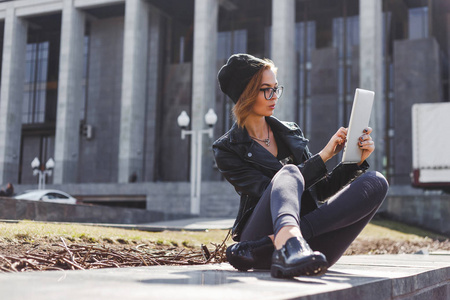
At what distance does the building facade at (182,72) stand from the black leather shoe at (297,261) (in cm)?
2935

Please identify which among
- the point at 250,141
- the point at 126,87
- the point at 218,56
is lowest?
the point at 250,141

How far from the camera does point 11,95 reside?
3994 cm

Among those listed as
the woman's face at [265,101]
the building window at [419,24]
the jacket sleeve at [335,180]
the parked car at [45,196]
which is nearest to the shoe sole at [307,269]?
the jacket sleeve at [335,180]

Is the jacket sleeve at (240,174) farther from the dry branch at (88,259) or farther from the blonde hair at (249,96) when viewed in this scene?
the dry branch at (88,259)

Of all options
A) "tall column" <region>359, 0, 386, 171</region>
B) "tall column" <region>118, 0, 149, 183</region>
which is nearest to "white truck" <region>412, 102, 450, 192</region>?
"tall column" <region>359, 0, 386, 171</region>

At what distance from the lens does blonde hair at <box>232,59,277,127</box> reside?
3.67m

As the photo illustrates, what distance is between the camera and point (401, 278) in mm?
2686

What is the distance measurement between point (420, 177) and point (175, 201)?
1454 centimetres

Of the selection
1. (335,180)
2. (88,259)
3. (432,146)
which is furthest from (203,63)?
(335,180)

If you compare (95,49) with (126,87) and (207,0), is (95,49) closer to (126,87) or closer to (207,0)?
(126,87)

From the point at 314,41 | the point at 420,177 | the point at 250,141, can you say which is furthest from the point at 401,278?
the point at 314,41

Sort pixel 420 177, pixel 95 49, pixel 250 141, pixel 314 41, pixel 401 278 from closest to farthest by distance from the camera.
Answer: pixel 401 278 < pixel 250 141 < pixel 420 177 < pixel 314 41 < pixel 95 49

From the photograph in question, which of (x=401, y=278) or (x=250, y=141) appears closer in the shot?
(x=401, y=278)

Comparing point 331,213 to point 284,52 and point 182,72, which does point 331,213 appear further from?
point 182,72
